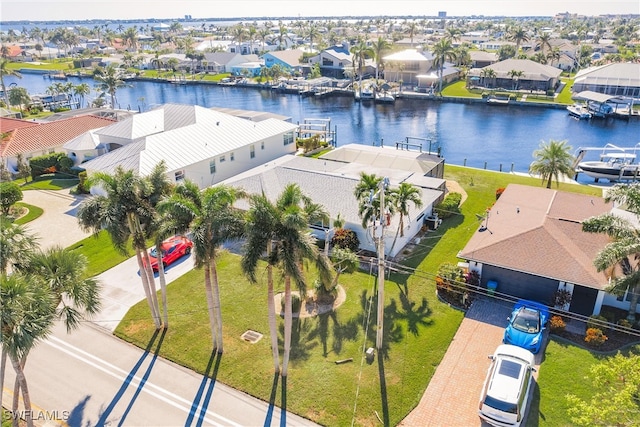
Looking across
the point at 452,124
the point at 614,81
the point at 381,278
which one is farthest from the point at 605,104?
the point at 381,278

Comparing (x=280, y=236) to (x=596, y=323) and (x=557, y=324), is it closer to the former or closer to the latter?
(x=557, y=324)

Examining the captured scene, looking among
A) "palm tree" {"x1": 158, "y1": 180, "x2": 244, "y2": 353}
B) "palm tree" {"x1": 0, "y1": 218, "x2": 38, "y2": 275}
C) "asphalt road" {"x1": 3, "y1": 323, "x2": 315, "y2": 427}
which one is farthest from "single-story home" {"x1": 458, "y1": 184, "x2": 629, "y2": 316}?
"palm tree" {"x1": 0, "y1": 218, "x2": 38, "y2": 275}

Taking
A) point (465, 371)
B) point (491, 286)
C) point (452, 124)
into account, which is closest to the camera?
point (465, 371)

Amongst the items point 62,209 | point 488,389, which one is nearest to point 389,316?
point 488,389

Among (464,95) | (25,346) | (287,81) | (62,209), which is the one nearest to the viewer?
(25,346)

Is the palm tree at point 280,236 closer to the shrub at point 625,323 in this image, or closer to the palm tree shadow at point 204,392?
the palm tree shadow at point 204,392

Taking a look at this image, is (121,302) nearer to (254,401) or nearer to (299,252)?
(254,401)
